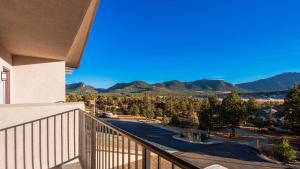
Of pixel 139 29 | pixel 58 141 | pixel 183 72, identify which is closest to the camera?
pixel 58 141

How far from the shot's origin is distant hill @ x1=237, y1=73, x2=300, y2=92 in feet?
494

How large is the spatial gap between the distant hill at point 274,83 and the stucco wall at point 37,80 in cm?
15859

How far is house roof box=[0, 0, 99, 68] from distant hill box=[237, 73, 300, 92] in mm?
160204

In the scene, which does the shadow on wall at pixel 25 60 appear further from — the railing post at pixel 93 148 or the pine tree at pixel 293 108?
the pine tree at pixel 293 108

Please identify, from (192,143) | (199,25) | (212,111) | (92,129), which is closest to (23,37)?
(92,129)

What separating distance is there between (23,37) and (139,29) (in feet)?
131

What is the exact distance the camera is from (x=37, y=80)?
6.47 meters

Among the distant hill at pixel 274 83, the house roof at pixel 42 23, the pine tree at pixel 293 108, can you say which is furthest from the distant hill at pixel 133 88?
the house roof at pixel 42 23

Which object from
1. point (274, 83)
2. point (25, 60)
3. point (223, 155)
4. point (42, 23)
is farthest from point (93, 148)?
point (274, 83)

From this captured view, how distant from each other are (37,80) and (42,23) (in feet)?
12.6

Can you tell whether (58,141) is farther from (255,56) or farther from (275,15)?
(255,56)

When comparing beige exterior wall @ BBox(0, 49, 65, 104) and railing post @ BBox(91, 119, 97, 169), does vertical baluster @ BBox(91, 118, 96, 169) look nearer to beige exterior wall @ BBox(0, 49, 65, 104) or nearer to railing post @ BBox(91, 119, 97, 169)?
railing post @ BBox(91, 119, 97, 169)

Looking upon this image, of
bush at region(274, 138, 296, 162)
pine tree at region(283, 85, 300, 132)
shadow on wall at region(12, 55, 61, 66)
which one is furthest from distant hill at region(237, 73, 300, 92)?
shadow on wall at region(12, 55, 61, 66)

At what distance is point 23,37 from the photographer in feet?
13.7
